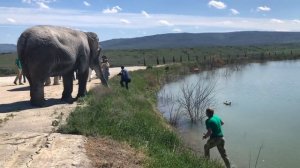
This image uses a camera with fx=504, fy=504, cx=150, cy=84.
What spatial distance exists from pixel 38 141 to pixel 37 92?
569cm

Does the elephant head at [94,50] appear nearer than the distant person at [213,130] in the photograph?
No

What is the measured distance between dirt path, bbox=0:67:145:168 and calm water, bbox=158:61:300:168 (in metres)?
5.51

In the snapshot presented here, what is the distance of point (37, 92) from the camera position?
17.0 metres

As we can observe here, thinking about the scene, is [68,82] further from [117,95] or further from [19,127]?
[19,127]

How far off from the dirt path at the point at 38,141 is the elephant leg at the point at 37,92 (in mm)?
269

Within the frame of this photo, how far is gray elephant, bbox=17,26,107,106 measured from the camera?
16.4 meters

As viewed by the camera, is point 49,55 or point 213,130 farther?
point 49,55

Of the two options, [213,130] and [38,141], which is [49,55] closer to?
[38,141]

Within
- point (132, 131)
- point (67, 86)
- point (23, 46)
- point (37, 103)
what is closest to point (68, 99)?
point (67, 86)

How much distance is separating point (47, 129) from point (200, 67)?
39189 millimetres

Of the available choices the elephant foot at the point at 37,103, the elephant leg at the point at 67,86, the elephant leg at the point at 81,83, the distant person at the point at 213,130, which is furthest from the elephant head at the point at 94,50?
the distant person at the point at 213,130

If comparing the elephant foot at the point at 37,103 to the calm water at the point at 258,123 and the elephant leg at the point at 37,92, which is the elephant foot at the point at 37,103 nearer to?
the elephant leg at the point at 37,92

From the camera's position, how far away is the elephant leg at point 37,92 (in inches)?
663

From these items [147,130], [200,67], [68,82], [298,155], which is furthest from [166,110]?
[200,67]
